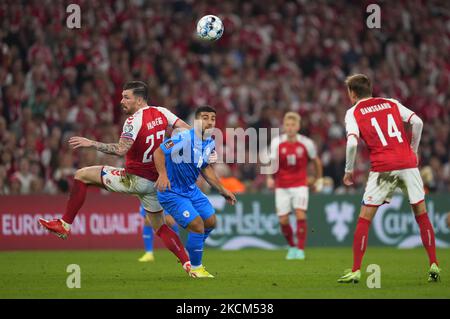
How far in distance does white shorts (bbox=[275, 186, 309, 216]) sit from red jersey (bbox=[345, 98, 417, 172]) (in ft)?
19.5

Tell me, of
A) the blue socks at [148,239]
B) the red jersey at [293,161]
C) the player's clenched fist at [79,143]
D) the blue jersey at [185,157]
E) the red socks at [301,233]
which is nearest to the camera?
the player's clenched fist at [79,143]

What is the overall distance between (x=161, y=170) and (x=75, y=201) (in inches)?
55.9

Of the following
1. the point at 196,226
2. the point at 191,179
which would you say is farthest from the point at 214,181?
the point at 196,226

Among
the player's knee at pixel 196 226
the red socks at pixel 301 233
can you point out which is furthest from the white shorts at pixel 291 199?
the player's knee at pixel 196 226

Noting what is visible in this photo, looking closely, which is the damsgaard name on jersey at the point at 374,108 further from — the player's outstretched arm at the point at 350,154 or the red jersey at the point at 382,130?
the player's outstretched arm at the point at 350,154

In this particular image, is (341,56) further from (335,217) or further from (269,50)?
(335,217)

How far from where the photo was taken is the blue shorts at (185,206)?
37.0 feet

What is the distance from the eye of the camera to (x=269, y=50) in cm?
2416

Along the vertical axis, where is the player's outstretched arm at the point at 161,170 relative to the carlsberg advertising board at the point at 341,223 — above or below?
above

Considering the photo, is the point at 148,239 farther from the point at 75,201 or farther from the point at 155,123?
the point at 155,123

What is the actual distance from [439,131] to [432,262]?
12845mm

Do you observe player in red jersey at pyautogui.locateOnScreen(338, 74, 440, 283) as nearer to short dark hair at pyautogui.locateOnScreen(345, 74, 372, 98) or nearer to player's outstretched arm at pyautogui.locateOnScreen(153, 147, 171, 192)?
short dark hair at pyautogui.locateOnScreen(345, 74, 372, 98)

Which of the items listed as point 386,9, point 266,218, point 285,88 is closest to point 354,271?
point 266,218

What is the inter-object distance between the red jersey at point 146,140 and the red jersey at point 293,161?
5236 mm
